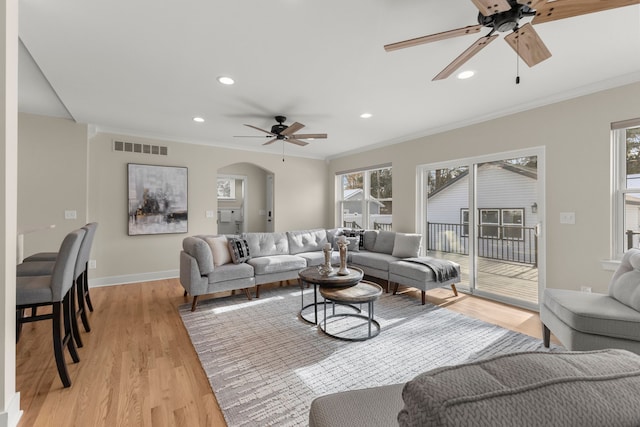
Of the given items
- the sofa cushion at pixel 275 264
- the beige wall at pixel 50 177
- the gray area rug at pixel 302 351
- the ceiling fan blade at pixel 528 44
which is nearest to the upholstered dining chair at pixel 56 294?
the gray area rug at pixel 302 351

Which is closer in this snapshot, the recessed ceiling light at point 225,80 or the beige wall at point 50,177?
the recessed ceiling light at point 225,80

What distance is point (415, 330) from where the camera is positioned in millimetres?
2930

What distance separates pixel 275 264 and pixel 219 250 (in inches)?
31.5

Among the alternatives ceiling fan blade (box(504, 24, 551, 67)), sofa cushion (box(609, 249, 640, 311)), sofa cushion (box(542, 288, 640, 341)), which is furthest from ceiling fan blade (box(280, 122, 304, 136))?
sofa cushion (box(609, 249, 640, 311))

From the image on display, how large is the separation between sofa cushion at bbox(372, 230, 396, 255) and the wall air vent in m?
4.04

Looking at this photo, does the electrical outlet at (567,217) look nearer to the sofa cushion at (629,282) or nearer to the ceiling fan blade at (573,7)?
the sofa cushion at (629,282)

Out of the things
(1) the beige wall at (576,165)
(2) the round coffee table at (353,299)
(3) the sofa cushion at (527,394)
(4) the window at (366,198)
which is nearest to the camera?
(3) the sofa cushion at (527,394)

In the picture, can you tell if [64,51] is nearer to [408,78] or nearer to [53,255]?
[53,255]

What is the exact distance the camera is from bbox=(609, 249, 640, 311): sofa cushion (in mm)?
2070

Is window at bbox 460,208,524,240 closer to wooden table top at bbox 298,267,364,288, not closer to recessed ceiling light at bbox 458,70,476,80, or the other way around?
recessed ceiling light at bbox 458,70,476,80

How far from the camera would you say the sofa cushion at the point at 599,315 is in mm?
1914

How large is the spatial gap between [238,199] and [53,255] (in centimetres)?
505

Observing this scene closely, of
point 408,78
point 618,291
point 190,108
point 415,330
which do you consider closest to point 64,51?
point 190,108

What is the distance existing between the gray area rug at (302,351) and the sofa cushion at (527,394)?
5.03 feet
